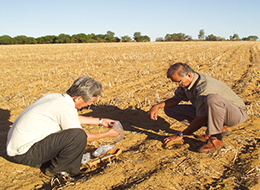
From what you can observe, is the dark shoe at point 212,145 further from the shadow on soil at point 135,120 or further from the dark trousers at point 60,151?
the dark trousers at point 60,151

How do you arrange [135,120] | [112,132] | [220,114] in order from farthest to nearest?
[135,120]
[112,132]
[220,114]

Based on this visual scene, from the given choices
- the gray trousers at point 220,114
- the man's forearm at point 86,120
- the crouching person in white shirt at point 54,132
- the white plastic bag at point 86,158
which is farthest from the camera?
the man's forearm at point 86,120

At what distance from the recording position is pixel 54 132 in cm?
279

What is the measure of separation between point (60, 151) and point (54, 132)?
24 cm

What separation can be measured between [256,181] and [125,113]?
9.74 feet

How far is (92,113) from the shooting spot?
5.16 meters

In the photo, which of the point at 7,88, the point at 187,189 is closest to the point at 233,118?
the point at 187,189

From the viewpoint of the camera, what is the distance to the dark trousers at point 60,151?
108 inches

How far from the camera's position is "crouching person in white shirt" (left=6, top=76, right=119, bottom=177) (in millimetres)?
2658

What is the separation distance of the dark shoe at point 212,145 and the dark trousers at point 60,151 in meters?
1.57

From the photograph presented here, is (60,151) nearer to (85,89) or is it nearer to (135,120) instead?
(85,89)

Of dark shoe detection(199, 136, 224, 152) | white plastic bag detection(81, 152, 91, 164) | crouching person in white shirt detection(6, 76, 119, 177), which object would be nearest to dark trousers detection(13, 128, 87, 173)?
crouching person in white shirt detection(6, 76, 119, 177)

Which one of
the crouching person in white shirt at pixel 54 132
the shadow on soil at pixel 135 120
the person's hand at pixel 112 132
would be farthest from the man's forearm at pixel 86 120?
the shadow on soil at pixel 135 120

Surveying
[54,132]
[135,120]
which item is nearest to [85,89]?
[54,132]
